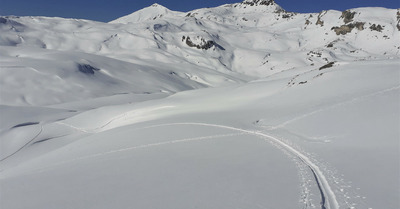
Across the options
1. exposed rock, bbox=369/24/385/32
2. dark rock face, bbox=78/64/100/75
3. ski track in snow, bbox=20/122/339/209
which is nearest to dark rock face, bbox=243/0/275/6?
exposed rock, bbox=369/24/385/32

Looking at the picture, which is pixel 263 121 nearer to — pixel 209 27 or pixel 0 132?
pixel 0 132

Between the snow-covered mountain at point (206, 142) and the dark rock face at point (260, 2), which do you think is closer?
the snow-covered mountain at point (206, 142)

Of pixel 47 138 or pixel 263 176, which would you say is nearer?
pixel 263 176

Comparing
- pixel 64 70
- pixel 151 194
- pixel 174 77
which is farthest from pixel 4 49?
pixel 151 194

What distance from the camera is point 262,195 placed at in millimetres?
6965

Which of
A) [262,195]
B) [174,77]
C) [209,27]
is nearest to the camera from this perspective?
[262,195]

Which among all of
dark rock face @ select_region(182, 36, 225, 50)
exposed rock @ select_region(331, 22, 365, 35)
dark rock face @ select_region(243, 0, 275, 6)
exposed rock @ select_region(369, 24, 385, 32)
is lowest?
exposed rock @ select_region(369, 24, 385, 32)

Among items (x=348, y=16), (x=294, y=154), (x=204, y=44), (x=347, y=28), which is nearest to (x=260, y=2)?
(x=348, y=16)

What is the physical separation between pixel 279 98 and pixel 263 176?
49.4 feet

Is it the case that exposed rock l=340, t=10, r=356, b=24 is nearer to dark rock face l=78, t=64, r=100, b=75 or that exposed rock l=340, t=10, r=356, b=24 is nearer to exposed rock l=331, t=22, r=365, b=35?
exposed rock l=331, t=22, r=365, b=35

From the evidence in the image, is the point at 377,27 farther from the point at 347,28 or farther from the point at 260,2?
the point at 260,2

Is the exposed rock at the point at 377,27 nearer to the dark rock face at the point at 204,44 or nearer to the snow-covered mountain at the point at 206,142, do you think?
the dark rock face at the point at 204,44

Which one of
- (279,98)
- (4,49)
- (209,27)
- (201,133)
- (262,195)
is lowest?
(262,195)

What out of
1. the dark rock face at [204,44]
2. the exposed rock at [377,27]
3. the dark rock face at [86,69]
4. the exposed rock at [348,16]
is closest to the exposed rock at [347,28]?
the exposed rock at [348,16]
